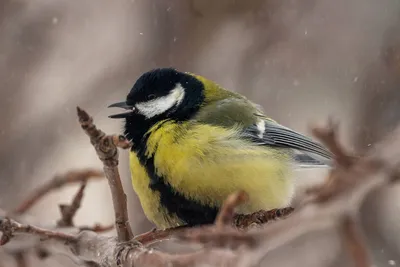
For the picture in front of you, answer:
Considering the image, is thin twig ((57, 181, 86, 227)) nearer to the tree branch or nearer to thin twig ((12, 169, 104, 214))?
thin twig ((12, 169, 104, 214))

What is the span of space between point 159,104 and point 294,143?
50 cm

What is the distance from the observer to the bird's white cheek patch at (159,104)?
82.5 inches

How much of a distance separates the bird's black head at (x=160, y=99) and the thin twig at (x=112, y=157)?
0.62 metres

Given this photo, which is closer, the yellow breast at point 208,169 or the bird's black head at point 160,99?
the yellow breast at point 208,169

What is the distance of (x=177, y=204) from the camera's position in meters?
1.91

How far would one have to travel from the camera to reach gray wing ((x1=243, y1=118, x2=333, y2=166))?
214 centimetres

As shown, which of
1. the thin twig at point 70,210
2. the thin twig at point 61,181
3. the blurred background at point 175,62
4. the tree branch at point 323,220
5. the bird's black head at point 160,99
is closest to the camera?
the tree branch at point 323,220

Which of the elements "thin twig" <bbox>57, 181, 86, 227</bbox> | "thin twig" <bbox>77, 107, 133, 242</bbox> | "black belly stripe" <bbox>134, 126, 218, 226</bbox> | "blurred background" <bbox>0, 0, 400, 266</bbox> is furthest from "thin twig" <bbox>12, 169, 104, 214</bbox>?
"blurred background" <bbox>0, 0, 400, 266</bbox>

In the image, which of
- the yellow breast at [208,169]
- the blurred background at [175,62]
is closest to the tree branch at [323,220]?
the yellow breast at [208,169]

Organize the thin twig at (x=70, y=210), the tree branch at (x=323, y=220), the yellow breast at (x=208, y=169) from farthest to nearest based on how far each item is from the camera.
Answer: the yellow breast at (x=208, y=169), the thin twig at (x=70, y=210), the tree branch at (x=323, y=220)

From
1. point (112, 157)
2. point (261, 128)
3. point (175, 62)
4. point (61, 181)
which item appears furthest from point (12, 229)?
point (175, 62)

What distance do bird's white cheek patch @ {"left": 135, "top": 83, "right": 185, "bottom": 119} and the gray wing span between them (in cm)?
27

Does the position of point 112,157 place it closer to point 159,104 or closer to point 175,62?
point 159,104

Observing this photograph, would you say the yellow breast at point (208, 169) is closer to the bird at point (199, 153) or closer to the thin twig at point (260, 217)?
the bird at point (199, 153)
